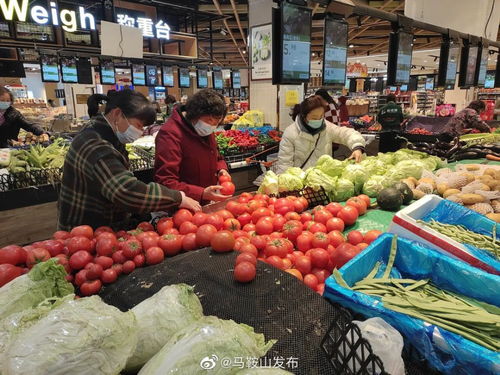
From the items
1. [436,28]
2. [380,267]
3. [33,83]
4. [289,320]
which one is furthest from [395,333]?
[33,83]

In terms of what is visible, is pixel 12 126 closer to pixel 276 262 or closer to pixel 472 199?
pixel 276 262

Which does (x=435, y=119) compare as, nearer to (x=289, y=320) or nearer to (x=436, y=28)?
(x=436, y=28)

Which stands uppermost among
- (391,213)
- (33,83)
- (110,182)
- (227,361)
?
(33,83)

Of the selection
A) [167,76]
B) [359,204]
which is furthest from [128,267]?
[167,76]

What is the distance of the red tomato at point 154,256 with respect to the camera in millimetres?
1860

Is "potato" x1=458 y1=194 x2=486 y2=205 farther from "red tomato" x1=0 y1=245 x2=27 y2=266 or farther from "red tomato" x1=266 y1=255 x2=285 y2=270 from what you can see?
"red tomato" x1=0 y1=245 x2=27 y2=266

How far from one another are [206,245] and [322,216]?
952 millimetres

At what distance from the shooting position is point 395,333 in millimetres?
1254

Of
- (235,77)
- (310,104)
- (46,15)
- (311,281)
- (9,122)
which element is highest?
(46,15)

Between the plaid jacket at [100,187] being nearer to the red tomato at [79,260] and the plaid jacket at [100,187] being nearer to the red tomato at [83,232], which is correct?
the red tomato at [83,232]

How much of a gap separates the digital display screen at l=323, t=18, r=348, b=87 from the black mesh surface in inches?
184

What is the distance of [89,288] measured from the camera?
1631 mm

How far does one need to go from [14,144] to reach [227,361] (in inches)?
269

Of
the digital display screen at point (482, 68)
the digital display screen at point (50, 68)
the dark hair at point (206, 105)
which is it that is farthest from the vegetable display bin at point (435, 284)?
the digital display screen at point (482, 68)
